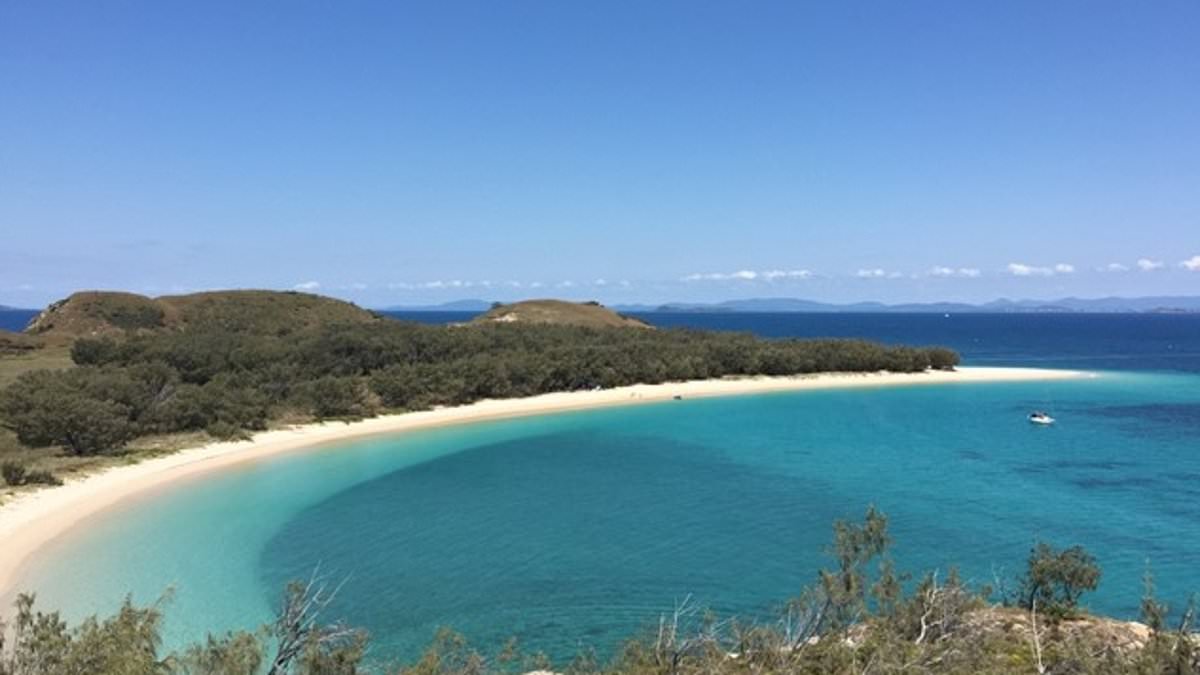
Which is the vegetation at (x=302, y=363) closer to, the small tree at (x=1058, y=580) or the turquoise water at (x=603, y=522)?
the turquoise water at (x=603, y=522)

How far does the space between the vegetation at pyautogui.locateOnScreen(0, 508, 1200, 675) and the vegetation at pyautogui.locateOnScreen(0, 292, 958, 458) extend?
33473 mm

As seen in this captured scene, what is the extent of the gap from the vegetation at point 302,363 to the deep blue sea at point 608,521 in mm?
9145

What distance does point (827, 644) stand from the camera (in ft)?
40.3

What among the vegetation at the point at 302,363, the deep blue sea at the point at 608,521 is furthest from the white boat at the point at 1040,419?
the vegetation at the point at 302,363

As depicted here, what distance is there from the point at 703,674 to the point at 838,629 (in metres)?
2.80

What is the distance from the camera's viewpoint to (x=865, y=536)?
14117mm

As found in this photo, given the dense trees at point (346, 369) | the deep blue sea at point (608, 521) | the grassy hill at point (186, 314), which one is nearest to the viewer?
the deep blue sea at point (608, 521)

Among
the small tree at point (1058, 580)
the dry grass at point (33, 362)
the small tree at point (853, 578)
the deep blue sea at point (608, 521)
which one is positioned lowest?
the deep blue sea at point (608, 521)

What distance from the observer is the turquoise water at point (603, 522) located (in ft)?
66.3

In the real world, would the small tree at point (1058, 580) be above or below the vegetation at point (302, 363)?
below

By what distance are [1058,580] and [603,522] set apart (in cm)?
1599

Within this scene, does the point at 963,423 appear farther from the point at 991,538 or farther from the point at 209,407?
the point at 209,407

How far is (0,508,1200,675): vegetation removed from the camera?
10070 mm

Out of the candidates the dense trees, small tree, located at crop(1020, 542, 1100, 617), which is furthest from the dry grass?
small tree, located at crop(1020, 542, 1100, 617)
